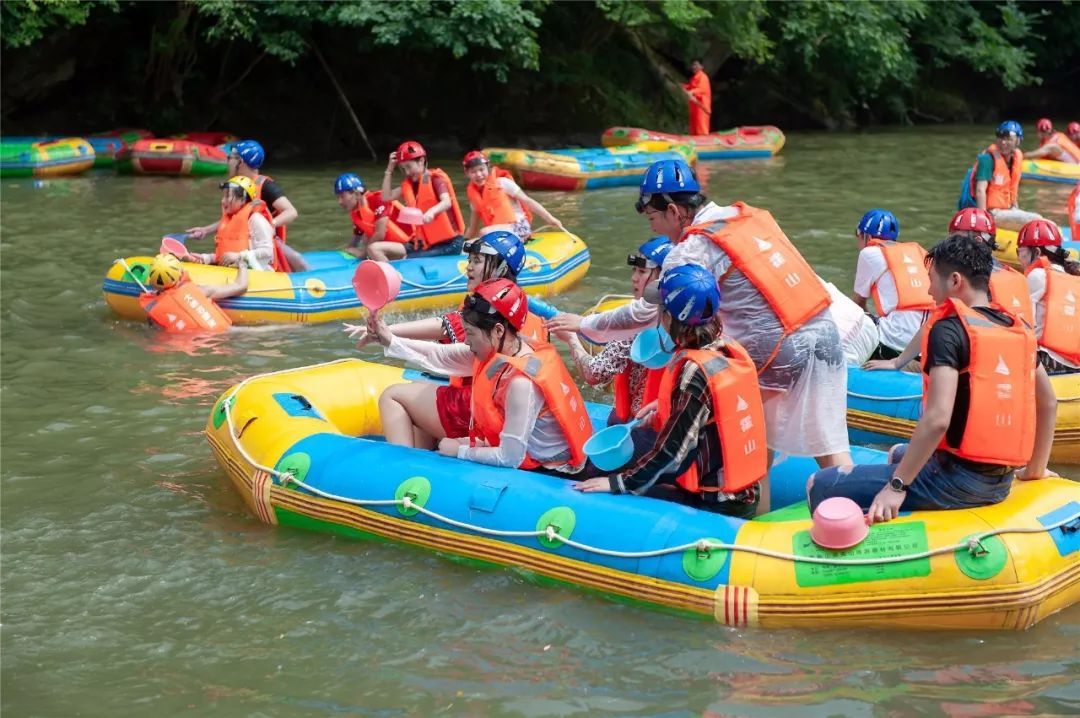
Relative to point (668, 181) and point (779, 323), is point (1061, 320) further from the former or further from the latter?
point (668, 181)

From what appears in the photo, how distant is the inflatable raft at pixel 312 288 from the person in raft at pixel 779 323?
193 inches

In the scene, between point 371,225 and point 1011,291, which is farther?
point 371,225

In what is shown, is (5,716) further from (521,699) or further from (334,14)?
(334,14)

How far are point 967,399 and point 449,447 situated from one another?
2365 mm

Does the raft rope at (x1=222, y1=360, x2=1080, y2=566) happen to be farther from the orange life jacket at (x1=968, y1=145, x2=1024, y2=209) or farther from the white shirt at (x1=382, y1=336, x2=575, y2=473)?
the orange life jacket at (x1=968, y1=145, x2=1024, y2=209)

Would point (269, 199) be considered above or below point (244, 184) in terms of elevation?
below

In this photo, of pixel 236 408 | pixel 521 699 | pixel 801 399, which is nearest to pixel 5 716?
pixel 521 699

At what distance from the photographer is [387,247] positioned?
10641mm

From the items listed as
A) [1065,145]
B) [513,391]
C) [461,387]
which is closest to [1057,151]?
[1065,145]

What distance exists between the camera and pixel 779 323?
5.38m

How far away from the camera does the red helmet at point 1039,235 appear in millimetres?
7449

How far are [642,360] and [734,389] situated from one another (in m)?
0.41

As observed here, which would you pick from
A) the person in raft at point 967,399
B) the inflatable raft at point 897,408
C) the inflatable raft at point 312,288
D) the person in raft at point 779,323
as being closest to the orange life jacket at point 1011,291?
the inflatable raft at point 897,408

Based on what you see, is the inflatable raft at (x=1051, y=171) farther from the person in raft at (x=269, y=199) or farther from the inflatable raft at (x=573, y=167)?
the person in raft at (x=269, y=199)
